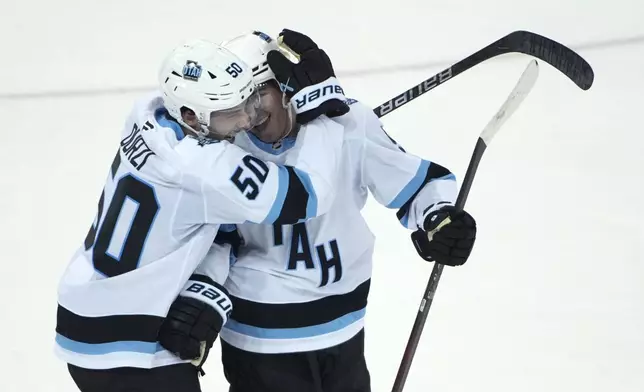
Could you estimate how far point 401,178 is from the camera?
181cm

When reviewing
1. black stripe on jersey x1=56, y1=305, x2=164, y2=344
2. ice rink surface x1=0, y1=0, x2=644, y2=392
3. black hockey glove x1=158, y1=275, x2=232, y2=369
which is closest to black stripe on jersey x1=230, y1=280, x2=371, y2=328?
black hockey glove x1=158, y1=275, x2=232, y2=369

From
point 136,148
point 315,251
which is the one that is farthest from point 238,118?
point 315,251

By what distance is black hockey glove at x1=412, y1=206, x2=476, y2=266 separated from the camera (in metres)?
1.71

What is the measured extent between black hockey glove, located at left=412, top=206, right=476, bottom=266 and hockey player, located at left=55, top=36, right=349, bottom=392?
0.67 ft

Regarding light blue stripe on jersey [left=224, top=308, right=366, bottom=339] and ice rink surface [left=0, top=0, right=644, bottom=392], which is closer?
light blue stripe on jersey [left=224, top=308, right=366, bottom=339]

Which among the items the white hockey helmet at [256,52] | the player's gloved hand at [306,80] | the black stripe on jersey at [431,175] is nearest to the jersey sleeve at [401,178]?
the black stripe on jersey at [431,175]

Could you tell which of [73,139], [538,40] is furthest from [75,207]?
[538,40]

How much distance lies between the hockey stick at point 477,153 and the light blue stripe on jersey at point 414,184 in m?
0.07

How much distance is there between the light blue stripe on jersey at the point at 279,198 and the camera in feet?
5.28

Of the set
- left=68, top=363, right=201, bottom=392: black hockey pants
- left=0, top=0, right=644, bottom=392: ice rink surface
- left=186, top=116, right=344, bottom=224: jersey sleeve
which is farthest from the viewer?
left=0, top=0, right=644, bottom=392: ice rink surface

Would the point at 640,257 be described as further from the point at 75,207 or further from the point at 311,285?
the point at 75,207

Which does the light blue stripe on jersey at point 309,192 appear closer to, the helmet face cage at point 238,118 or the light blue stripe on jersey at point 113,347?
the helmet face cage at point 238,118

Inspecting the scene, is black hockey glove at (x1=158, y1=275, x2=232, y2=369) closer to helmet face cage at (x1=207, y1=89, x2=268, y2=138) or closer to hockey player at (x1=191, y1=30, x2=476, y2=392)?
hockey player at (x1=191, y1=30, x2=476, y2=392)

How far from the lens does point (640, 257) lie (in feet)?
8.82
